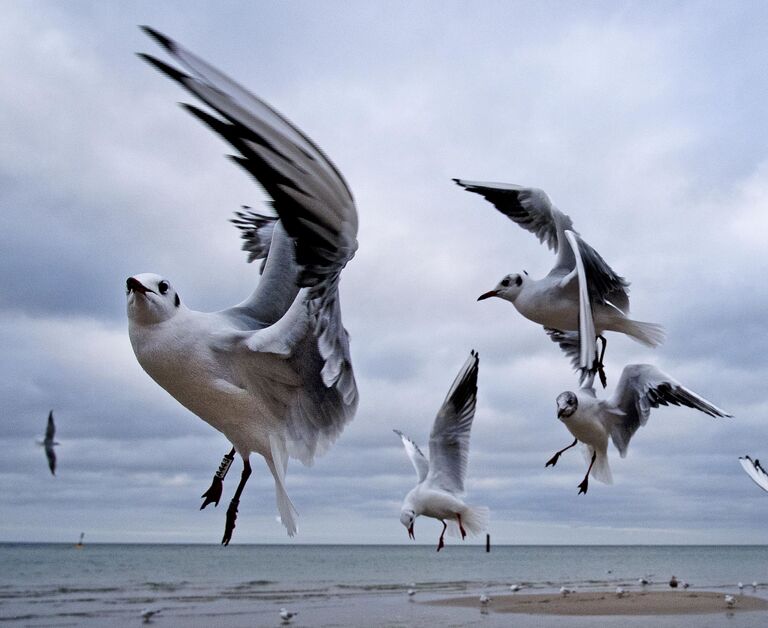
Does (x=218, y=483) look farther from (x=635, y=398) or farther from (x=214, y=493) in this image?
(x=635, y=398)

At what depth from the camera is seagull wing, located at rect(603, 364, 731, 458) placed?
866cm

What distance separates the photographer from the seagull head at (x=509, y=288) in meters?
7.28

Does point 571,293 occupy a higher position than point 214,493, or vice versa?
point 571,293

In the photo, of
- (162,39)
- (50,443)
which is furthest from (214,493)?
(50,443)

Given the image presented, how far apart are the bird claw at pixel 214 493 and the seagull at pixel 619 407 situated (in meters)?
5.15

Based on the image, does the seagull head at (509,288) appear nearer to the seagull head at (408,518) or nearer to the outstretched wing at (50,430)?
the seagull head at (408,518)

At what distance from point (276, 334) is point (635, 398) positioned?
640cm

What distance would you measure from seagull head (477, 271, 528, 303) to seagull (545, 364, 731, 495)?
5.53 ft

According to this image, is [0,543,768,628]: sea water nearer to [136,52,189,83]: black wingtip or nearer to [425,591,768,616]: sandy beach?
[425,591,768,616]: sandy beach

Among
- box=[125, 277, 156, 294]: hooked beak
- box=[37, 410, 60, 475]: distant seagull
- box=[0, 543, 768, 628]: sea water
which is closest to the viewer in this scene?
box=[125, 277, 156, 294]: hooked beak

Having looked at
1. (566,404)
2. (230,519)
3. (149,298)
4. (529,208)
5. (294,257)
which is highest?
(529,208)

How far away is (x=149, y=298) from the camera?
3.27m

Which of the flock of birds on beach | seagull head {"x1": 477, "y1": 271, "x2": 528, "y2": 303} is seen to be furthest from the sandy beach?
the flock of birds on beach

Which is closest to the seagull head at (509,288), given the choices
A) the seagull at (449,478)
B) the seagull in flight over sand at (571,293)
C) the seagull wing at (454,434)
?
the seagull in flight over sand at (571,293)
